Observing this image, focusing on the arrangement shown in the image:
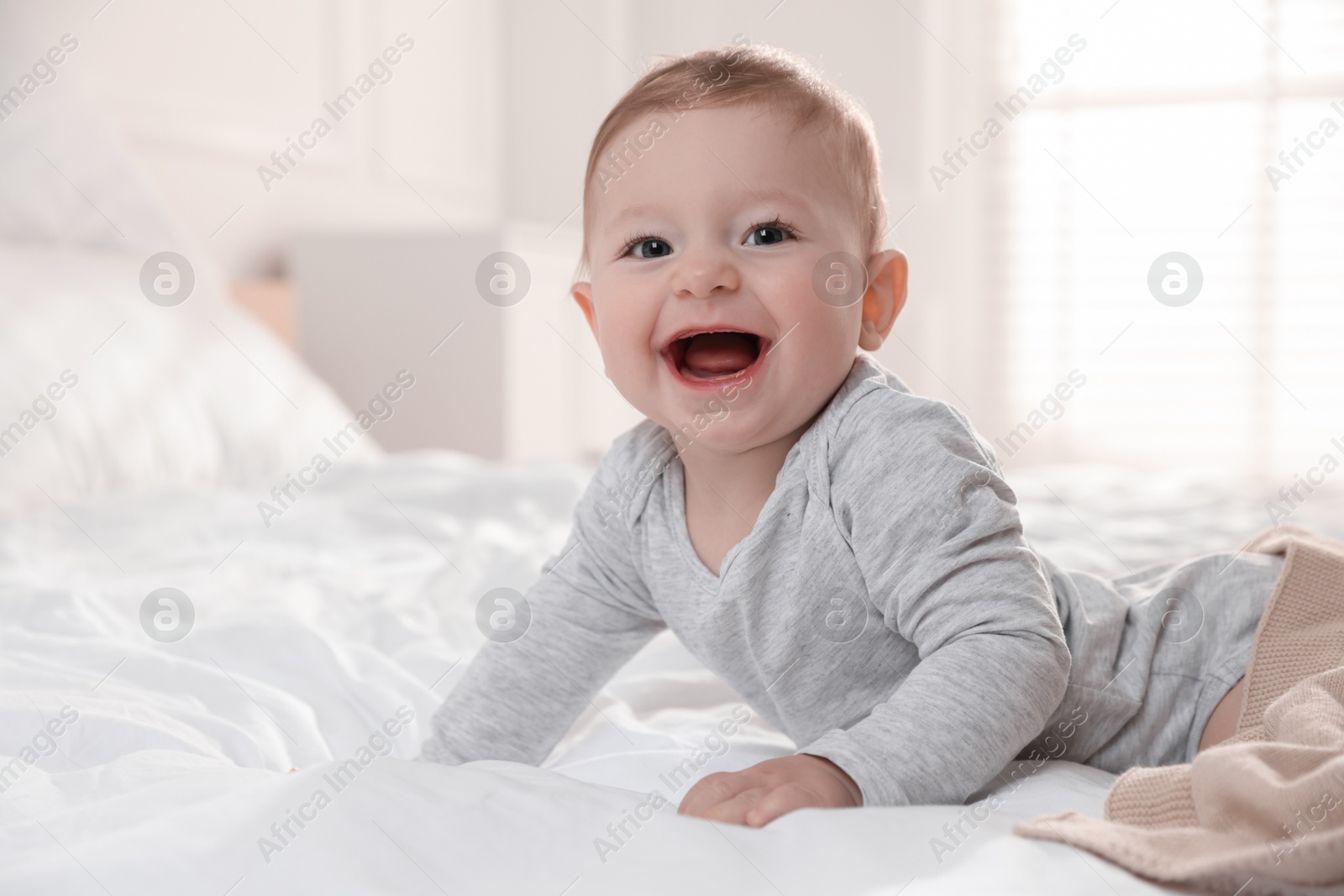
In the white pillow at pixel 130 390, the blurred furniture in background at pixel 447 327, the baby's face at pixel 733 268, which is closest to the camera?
the baby's face at pixel 733 268

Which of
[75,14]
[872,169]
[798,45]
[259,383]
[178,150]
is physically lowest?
[259,383]

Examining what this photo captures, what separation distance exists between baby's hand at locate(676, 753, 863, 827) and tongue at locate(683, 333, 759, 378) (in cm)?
26

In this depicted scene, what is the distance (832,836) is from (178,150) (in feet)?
7.66

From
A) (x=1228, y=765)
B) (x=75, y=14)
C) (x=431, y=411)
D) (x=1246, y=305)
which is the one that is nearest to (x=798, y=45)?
(x=1246, y=305)

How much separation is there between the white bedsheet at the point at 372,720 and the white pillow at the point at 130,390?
72 millimetres

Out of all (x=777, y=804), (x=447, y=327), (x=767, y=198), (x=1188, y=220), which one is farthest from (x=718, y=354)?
(x=1188, y=220)

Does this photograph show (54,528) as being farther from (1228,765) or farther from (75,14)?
(75,14)

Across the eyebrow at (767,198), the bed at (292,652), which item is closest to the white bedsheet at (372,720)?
the bed at (292,652)

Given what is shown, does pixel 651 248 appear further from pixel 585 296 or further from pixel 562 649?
pixel 562 649

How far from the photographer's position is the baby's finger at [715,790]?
1.68 feet

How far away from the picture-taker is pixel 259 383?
1.67 m

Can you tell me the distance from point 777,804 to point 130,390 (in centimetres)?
124

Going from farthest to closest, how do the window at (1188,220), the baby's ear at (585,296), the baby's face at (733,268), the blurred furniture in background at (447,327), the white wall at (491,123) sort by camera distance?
1. the window at (1188,220)
2. the blurred furniture in background at (447,327)
3. the white wall at (491,123)
4. the baby's ear at (585,296)
5. the baby's face at (733,268)

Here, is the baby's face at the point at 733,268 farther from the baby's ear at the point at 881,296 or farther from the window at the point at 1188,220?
the window at the point at 1188,220
